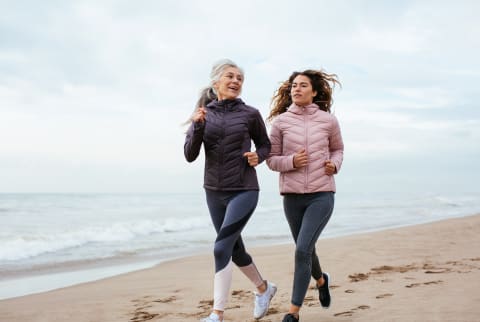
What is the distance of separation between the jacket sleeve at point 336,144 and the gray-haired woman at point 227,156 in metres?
0.57

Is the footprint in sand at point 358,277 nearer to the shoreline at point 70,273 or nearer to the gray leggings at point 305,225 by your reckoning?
the gray leggings at point 305,225

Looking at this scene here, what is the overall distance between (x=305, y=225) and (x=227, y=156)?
2.74 feet

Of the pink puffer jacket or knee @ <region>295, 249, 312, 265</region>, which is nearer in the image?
knee @ <region>295, 249, 312, 265</region>

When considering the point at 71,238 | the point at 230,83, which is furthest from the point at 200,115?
the point at 71,238

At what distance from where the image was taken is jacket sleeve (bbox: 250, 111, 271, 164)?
4.04m

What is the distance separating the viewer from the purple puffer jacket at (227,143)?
3928 mm

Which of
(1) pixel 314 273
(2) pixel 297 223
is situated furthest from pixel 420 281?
(2) pixel 297 223

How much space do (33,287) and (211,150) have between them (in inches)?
176

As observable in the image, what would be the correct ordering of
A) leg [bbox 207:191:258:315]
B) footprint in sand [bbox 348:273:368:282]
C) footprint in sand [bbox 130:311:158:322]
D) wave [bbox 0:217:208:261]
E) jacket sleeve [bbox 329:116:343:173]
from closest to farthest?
leg [bbox 207:191:258:315], jacket sleeve [bbox 329:116:343:173], footprint in sand [bbox 130:311:158:322], footprint in sand [bbox 348:273:368:282], wave [bbox 0:217:208:261]

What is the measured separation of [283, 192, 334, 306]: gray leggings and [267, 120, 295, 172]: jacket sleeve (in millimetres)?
261

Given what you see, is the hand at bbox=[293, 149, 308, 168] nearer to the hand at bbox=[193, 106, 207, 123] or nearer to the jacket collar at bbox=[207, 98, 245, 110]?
the jacket collar at bbox=[207, 98, 245, 110]

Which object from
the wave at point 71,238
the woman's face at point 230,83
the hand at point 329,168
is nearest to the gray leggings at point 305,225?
the hand at point 329,168

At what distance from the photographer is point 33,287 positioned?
7.05 m

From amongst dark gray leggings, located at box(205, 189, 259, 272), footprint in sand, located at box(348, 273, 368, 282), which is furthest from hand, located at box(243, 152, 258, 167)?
footprint in sand, located at box(348, 273, 368, 282)
